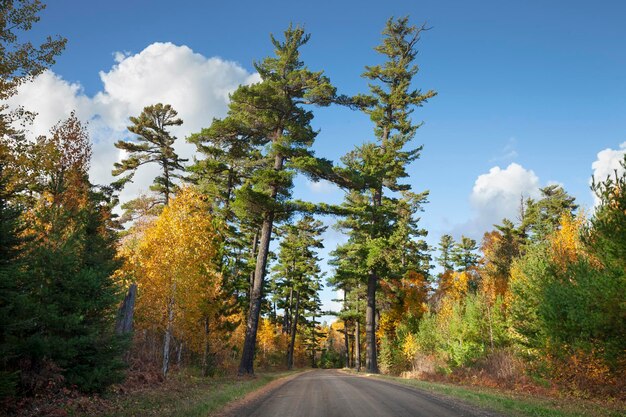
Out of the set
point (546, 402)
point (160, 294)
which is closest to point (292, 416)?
point (546, 402)

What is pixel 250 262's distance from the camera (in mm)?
Result: 30703

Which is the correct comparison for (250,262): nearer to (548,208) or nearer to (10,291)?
(10,291)

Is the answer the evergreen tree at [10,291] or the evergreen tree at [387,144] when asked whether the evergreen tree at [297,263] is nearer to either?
the evergreen tree at [387,144]

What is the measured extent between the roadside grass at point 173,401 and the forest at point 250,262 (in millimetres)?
1011

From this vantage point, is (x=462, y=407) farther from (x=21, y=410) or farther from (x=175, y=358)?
(x=175, y=358)

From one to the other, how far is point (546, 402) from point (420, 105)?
88.5 ft

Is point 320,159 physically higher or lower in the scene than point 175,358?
higher

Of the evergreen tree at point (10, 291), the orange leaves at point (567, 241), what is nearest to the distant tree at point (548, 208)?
the orange leaves at point (567, 241)

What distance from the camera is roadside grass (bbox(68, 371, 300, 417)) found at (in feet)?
31.1

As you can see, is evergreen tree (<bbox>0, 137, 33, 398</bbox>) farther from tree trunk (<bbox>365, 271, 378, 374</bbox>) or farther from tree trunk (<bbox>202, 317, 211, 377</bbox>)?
tree trunk (<bbox>365, 271, 378, 374</bbox>)

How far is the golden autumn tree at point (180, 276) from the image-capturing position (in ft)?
60.3

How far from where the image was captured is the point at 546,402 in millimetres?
13695

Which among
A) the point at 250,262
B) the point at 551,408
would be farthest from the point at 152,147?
the point at 551,408

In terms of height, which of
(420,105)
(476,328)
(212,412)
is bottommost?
(212,412)
